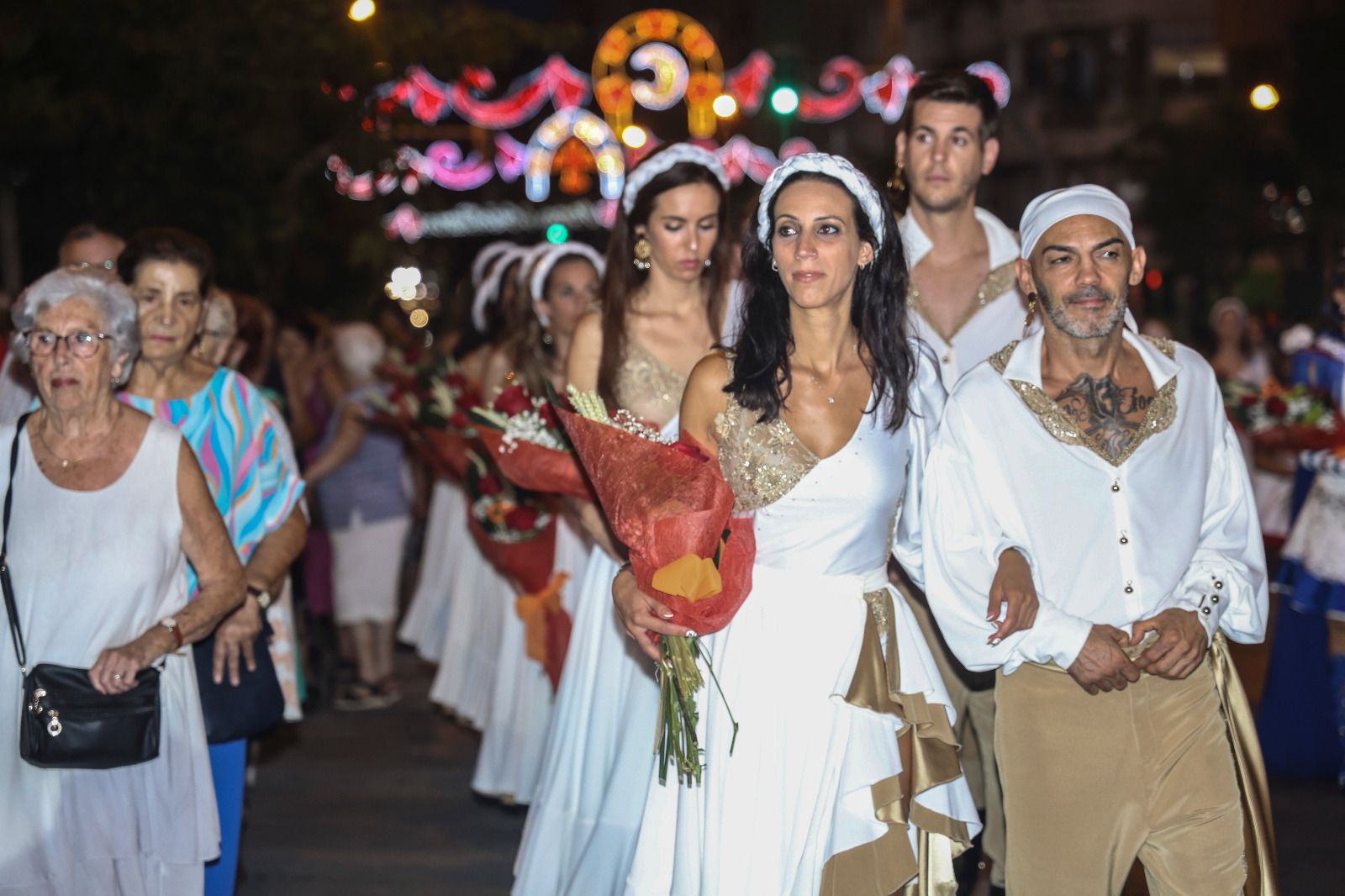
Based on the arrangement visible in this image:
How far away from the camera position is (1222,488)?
194 inches

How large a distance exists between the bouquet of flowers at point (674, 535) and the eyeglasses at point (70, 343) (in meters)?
1.52

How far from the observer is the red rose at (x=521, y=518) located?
791 cm

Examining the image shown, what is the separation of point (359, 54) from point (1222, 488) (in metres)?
8.75

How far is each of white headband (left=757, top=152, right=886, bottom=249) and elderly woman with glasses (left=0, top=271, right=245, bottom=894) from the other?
6.40ft

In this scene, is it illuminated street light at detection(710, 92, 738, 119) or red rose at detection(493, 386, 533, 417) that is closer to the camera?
red rose at detection(493, 386, 533, 417)

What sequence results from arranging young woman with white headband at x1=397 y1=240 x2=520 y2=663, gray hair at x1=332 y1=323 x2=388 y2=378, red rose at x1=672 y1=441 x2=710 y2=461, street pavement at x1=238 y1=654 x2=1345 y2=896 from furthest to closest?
gray hair at x1=332 y1=323 x2=388 y2=378
young woman with white headband at x1=397 y1=240 x2=520 y2=663
street pavement at x1=238 y1=654 x2=1345 y2=896
red rose at x1=672 y1=441 x2=710 y2=461

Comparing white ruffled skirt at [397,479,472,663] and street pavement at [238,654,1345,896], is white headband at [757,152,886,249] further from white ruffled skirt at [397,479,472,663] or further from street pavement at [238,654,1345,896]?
white ruffled skirt at [397,479,472,663]

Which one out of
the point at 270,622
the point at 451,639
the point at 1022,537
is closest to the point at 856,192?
the point at 1022,537

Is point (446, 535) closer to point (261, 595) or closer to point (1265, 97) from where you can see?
point (261, 595)

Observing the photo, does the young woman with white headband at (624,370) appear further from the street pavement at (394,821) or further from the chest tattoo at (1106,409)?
the chest tattoo at (1106,409)

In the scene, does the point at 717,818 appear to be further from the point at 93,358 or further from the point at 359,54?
the point at 359,54

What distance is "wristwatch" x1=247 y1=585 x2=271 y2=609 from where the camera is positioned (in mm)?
5871

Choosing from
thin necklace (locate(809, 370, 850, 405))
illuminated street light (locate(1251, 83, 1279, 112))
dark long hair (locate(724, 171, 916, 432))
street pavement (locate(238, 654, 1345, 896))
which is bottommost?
street pavement (locate(238, 654, 1345, 896))

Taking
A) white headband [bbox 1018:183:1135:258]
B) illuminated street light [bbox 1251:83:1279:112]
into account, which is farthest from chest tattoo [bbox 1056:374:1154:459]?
illuminated street light [bbox 1251:83:1279:112]
